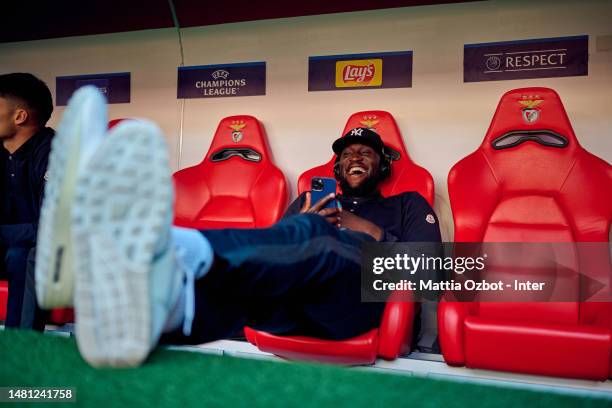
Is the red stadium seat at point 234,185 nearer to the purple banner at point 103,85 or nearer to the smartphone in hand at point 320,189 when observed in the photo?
the smartphone in hand at point 320,189

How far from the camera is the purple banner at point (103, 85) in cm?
317

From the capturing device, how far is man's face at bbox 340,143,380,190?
205 cm

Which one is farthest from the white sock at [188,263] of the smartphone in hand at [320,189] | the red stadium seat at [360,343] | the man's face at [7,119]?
the man's face at [7,119]

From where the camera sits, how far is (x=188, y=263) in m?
0.87

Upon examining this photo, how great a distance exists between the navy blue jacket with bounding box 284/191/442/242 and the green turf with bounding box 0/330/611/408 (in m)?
0.85

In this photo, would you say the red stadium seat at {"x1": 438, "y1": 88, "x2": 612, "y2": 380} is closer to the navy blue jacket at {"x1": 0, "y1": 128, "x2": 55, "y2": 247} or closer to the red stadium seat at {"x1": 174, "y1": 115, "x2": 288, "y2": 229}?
the red stadium seat at {"x1": 174, "y1": 115, "x2": 288, "y2": 229}

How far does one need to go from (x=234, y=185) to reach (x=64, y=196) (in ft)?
5.36

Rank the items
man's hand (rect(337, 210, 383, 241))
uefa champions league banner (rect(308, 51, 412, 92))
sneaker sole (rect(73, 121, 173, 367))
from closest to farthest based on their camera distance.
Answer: sneaker sole (rect(73, 121, 173, 367)) < man's hand (rect(337, 210, 383, 241)) < uefa champions league banner (rect(308, 51, 412, 92))

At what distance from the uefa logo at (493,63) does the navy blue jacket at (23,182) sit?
211cm

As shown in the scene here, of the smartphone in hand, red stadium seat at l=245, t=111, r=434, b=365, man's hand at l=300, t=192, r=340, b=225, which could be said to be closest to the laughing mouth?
the smartphone in hand

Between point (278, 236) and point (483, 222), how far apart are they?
1113mm

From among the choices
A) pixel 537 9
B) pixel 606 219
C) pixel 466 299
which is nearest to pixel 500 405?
pixel 466 299

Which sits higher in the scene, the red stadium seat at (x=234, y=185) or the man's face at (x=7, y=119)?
the man's face at (x=7, y=119)

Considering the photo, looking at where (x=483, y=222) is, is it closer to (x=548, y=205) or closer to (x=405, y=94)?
(x=548, y=205)
